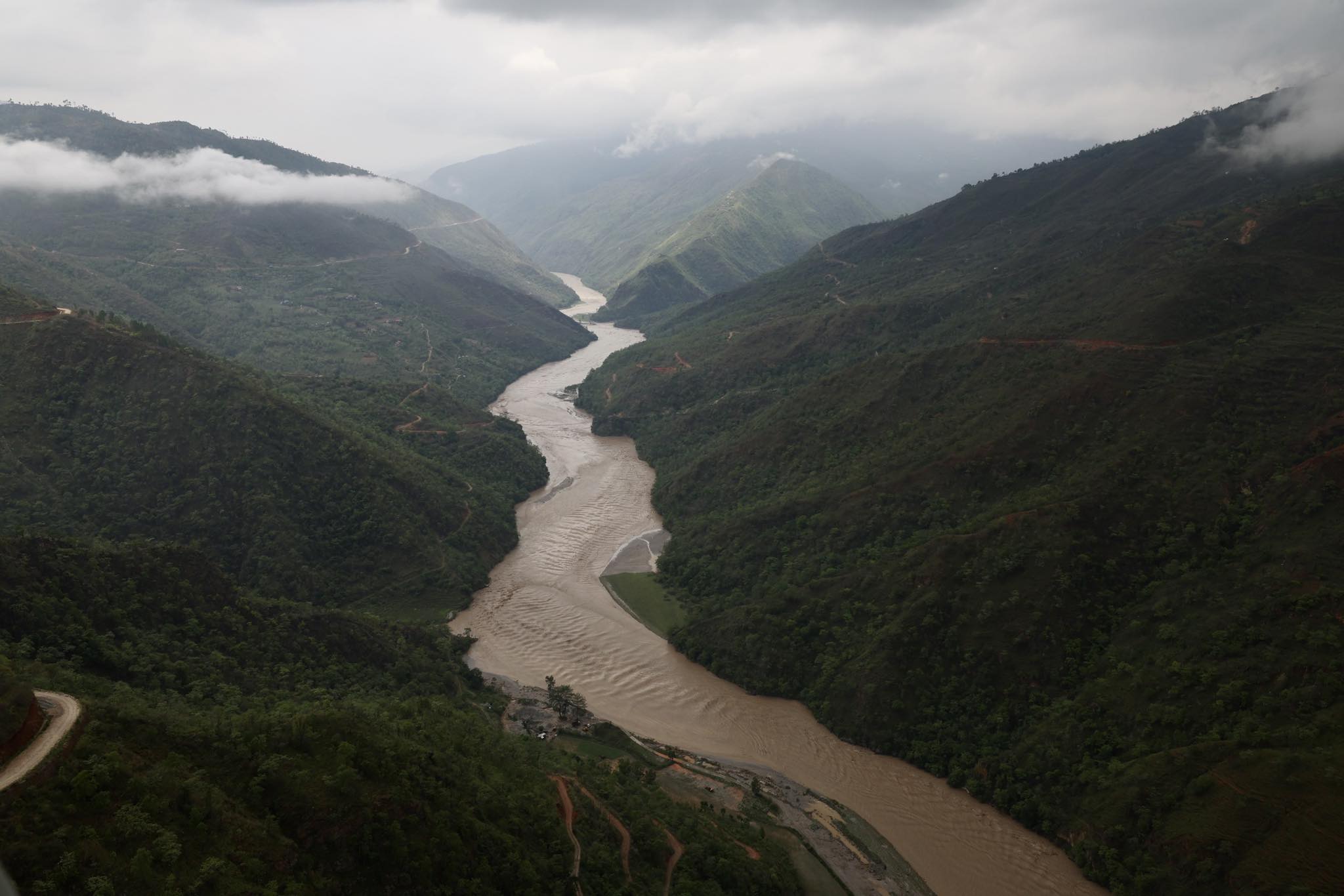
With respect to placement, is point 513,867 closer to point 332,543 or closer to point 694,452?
point 332,543

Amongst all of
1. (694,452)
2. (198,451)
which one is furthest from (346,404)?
(694,452)

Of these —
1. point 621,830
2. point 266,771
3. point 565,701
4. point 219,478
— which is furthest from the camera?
point 219,478

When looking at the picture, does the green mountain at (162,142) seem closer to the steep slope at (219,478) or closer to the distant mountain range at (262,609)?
the distant mountain range at (262,609)

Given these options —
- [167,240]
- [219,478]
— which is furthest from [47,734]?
[167,240]

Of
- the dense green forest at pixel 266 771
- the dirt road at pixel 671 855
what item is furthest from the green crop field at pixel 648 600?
the dirt road at pixel 671 855

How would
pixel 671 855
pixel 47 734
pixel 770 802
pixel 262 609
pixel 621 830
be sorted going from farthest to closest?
pixel 262 609 → pixel 770 802 → pixel 621 830 → pixel 671 855 → pixel 47 734

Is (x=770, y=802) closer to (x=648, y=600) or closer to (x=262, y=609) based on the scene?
(x=648, y=600)

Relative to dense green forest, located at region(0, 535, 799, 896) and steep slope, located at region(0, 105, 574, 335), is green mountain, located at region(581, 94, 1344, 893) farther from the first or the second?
steep slope, located at region(0, 105, 574, 335)
